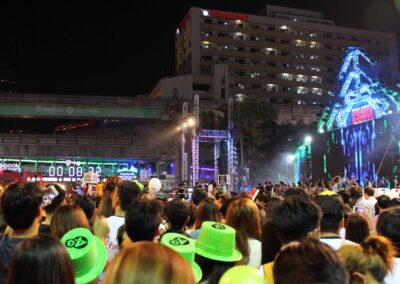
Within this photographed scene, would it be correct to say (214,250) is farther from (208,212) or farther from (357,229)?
(357,229)

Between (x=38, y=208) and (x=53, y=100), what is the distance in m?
34.3

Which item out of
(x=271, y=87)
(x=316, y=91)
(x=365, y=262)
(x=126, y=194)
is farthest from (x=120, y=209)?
(x=316, y=91)

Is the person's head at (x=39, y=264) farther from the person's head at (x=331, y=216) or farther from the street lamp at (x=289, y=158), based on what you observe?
the street lamp at (x=289, y=158)

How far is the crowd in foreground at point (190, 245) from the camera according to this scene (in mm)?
1786

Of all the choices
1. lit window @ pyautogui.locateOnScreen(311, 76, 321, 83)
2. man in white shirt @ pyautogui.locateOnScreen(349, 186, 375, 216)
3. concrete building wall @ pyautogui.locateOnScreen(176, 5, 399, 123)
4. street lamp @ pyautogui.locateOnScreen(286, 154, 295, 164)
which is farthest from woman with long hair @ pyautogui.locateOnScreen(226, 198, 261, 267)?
lit window @ pyautogui.locateOnScreen(311, 76, 321, 83)

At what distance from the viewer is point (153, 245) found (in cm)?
172

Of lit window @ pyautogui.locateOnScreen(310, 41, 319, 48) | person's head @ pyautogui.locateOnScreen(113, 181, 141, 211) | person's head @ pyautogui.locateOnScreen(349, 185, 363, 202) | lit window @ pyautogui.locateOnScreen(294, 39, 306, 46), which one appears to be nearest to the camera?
person's head @ pyautogui.locateOnScreen(113, 181, 141, 211)

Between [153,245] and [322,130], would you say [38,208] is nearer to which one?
[153,245]

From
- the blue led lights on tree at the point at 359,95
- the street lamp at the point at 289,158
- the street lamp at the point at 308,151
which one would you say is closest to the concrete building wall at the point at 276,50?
the street lamp at the point at 289,158

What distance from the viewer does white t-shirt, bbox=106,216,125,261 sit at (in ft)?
14.4

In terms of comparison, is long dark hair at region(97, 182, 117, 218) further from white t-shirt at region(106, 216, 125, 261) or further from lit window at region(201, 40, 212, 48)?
lit window at region(201, 40, 212, 48)

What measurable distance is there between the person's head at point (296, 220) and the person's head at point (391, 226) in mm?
Result: 733

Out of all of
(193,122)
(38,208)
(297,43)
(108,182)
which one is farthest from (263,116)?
(297,43)

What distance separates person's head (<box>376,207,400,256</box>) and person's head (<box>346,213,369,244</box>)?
0.78 metres
